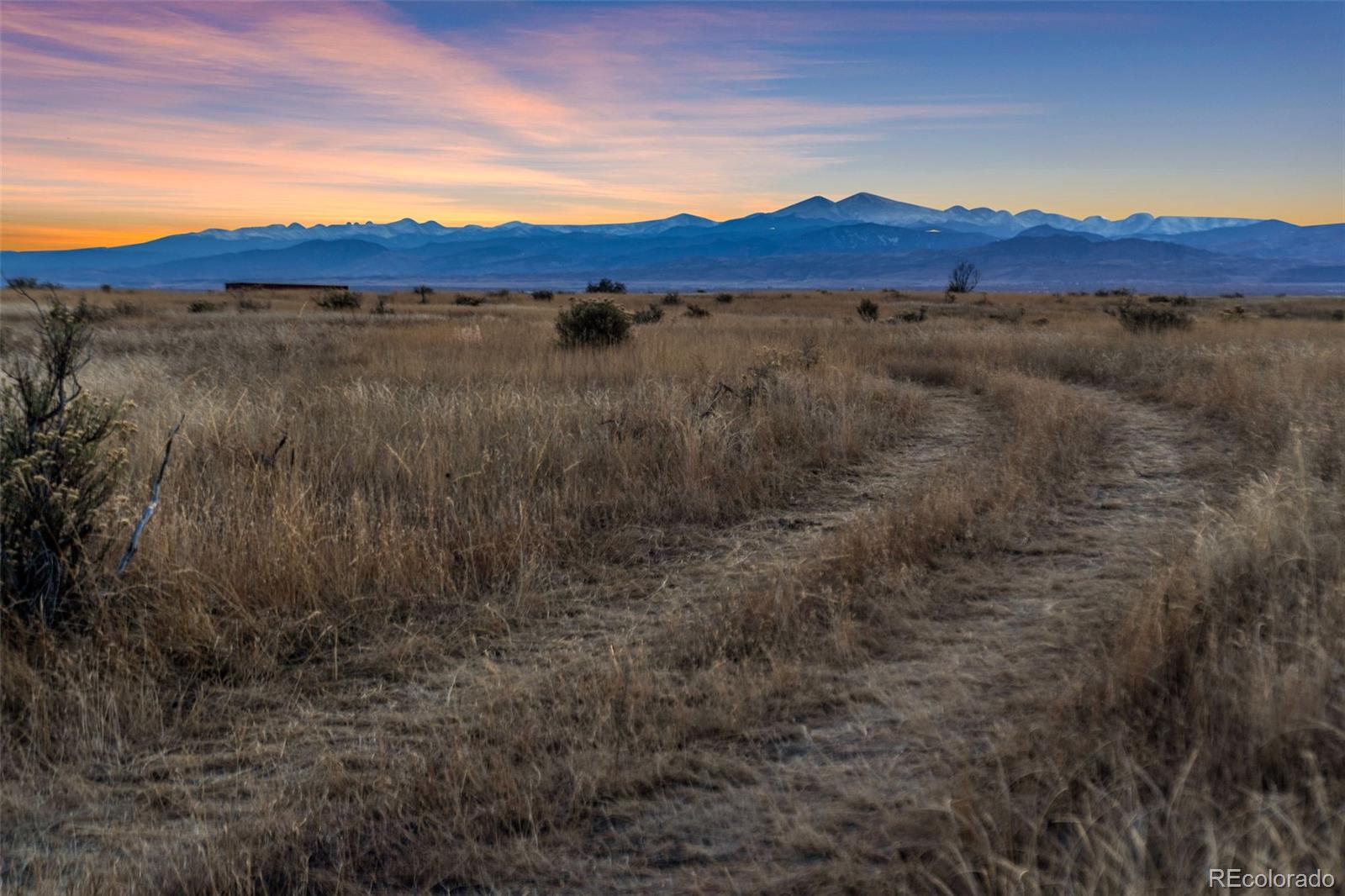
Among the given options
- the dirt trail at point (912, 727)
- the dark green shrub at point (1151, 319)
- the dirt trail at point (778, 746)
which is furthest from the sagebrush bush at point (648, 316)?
the dirt trail at point (912, 727)

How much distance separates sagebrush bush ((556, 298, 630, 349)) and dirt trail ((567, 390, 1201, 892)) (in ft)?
37.4

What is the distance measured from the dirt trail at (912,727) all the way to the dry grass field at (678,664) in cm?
2

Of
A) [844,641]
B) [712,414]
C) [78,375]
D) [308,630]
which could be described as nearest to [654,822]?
[844,641]

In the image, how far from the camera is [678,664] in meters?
4.07

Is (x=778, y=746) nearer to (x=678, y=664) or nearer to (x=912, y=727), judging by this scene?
(x=912, y=727)

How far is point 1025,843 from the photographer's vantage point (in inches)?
92.7

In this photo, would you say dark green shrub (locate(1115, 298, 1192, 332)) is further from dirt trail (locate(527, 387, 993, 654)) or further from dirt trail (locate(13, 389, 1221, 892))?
dirt trail (locate(13, 389, 1221, 892))

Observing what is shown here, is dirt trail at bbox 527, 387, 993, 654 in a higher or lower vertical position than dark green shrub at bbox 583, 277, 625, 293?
lower

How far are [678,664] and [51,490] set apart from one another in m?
3.54

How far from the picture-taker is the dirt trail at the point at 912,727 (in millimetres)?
2648

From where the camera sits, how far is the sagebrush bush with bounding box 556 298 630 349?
630 inches

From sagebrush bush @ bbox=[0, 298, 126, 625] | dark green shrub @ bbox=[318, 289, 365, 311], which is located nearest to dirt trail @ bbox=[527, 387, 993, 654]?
sagebrush bush @ bbox=[0, 298, 126, 625]

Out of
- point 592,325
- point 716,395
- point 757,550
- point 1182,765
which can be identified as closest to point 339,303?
point 592,325

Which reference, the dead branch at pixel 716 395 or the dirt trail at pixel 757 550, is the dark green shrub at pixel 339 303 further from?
the dirt trail at pixel 757 550
